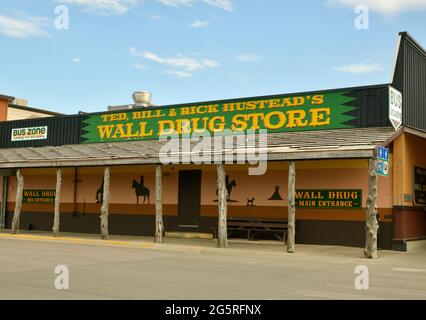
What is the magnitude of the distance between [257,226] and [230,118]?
179 inches

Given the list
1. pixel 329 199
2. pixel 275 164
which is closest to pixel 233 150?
pixel 275 164

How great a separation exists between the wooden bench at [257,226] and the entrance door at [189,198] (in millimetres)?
1909

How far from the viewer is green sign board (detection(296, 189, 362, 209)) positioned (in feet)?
59.8

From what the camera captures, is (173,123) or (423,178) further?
(173,123)

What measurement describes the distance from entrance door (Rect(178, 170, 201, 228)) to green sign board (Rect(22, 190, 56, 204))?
7398 millimetres

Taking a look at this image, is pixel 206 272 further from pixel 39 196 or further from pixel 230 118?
pixel 39 196

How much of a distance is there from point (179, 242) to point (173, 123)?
18.8 ft

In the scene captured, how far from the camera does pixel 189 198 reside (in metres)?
21.8

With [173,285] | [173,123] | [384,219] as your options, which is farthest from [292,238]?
[173,123]

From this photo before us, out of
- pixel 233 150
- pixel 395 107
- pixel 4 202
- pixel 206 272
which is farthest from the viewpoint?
pixel 4 202

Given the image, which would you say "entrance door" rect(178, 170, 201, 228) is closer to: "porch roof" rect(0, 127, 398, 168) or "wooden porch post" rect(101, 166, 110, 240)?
"porch roof" rect(0, 127, 398, 168)
